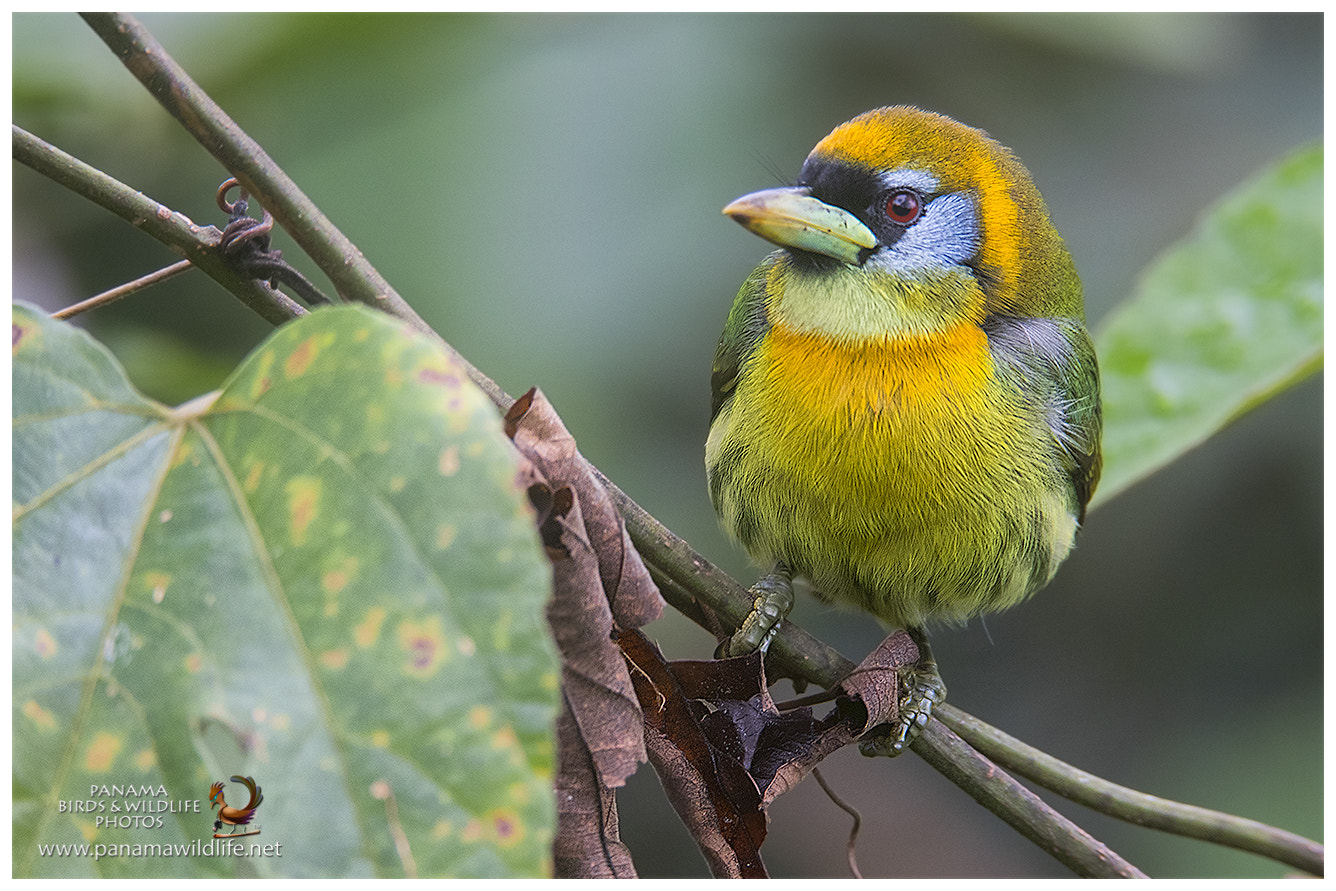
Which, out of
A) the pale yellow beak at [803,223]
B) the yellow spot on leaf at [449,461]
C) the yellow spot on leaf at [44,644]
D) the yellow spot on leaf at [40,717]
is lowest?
the yellow spot on leaf at [40,717]

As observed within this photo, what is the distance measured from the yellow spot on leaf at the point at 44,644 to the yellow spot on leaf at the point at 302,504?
0.93 feet

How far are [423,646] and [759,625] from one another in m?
0.67

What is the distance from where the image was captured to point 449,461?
1137 millimetres

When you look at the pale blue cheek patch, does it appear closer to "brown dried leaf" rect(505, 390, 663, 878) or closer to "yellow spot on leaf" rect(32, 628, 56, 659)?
"brown dried leaf" rect(505, 390, 663, 878)

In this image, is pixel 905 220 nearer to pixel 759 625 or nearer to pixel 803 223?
pixel 803 223

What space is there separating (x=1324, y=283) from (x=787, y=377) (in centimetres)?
86

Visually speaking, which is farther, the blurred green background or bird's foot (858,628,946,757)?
the blurred green background

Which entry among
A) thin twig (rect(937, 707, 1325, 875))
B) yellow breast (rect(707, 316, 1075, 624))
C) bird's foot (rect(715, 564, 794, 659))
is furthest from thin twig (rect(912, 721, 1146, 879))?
yellow breast (rect(707, 316, 1075, 624))

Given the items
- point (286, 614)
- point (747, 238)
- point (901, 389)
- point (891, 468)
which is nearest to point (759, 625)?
point (891, 468)

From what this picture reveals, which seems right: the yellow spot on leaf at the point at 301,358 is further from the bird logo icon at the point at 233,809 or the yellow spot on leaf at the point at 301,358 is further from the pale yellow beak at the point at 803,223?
the pale yellow beak at the point at 803,223

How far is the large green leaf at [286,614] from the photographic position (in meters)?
1.13

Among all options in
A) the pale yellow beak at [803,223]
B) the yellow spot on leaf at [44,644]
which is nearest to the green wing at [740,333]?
the pale yellow beak at [803,223]

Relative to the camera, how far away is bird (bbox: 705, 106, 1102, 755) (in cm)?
195

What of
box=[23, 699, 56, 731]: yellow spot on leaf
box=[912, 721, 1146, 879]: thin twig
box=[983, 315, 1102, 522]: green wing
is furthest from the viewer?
box=[983, 315, 1102, 522]: green wing
